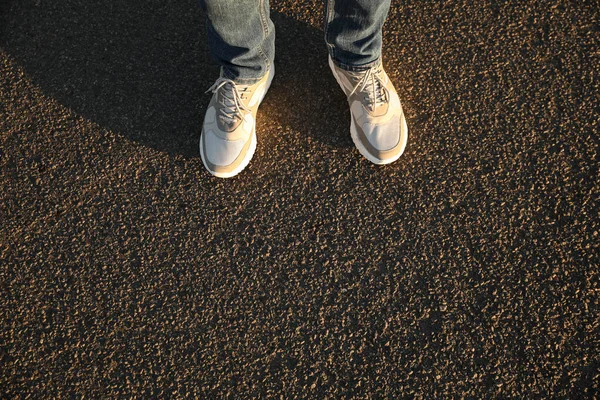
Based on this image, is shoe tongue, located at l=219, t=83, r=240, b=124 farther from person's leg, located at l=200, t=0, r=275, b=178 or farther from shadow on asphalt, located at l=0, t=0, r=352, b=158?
shadow on asphalt, located at l=0, t=0, r=352, b=158

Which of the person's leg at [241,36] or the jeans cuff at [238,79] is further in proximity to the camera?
the jeans cuff at [238,79]

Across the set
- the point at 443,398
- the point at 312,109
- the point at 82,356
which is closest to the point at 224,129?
the point at 312,109

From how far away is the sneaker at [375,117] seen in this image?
77.6 inches

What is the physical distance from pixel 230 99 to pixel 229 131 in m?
0.12

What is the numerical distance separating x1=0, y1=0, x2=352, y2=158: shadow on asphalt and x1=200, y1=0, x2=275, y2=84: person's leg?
10.7 inches

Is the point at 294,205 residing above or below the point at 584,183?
below

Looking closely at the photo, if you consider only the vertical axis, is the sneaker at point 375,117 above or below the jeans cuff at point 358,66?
below

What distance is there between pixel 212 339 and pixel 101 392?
435 mm

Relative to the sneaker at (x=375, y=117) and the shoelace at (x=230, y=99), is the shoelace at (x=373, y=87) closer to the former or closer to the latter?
the sneaker at (x=375, y=117)

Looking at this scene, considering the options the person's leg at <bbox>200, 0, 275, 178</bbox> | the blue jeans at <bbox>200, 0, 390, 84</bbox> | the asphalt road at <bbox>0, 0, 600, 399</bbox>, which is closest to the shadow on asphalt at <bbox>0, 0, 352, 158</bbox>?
the asphalt road at <bbox>0, 0, 600, 399</bbox>

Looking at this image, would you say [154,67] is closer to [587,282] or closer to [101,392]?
[101,392]

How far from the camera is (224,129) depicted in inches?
78.3

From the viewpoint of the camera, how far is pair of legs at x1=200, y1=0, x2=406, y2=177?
174 centimetres

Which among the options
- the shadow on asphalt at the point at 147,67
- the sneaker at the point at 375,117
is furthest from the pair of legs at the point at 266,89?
the shadow on asphalt at the point at 147,67
